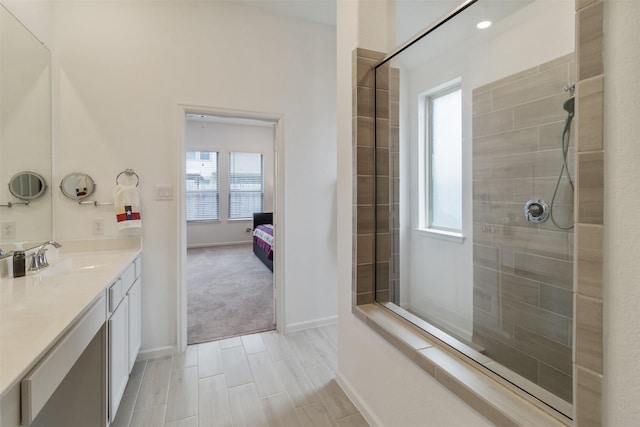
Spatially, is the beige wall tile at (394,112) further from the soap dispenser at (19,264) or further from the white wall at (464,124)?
the soap dispenser at (19,264)

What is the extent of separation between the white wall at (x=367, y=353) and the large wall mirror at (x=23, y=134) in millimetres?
1893

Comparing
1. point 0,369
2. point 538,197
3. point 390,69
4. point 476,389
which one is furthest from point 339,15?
point 0,369

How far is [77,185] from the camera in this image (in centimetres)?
219

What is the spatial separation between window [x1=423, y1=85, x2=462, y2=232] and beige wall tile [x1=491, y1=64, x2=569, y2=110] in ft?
1.12

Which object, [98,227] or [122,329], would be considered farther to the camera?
[98,227]

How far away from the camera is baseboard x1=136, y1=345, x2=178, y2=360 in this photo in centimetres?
235

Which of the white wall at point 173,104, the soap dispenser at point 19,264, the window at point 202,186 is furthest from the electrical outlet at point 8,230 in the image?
the window at point 202,186

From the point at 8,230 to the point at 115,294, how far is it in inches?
26.9

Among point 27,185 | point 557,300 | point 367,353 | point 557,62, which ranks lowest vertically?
point 367,353

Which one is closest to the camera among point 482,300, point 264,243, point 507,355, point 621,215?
point 621,215

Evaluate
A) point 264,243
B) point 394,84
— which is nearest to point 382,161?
point 394,84

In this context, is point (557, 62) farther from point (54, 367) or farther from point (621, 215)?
point (54, 367)

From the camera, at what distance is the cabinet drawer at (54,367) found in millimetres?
798

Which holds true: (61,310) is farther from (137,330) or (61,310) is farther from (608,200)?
(608,200)
